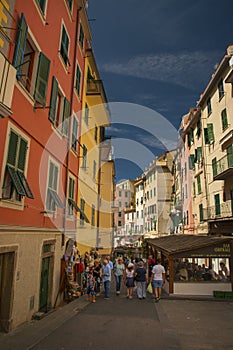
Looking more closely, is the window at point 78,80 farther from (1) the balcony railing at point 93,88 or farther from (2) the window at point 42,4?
(2) the window at point 42,4

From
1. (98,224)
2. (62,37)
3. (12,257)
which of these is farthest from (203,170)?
(12,257)

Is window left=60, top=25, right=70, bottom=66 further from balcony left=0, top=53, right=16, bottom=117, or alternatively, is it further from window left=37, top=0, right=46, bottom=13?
balcony left=0, top=53, right=16, bottom=117

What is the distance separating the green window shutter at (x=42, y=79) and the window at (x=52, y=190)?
2.67 meters

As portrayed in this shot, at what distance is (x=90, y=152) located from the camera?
1967 centimetres

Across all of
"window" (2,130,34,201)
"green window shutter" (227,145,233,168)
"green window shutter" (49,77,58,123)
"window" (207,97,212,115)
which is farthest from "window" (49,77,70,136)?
"window" (207,97,212,115)

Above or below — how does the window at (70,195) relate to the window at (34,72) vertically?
below

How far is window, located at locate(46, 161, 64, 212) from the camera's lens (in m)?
10.9

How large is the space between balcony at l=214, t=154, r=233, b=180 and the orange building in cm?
1234

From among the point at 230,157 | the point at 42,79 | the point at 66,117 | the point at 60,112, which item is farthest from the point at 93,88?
the point at 230,157

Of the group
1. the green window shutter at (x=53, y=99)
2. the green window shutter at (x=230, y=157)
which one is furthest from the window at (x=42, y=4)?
the green window shutter at (x=230, y=157)

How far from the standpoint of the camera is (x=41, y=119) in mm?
10148

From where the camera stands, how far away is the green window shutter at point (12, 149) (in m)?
7.59

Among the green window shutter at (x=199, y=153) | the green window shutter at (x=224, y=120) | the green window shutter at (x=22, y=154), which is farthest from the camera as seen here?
the green window shutter at (x=199, y=153)

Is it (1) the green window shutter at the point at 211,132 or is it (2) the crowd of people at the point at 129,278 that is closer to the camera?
(2) the crowd of people at the point at 129,278
